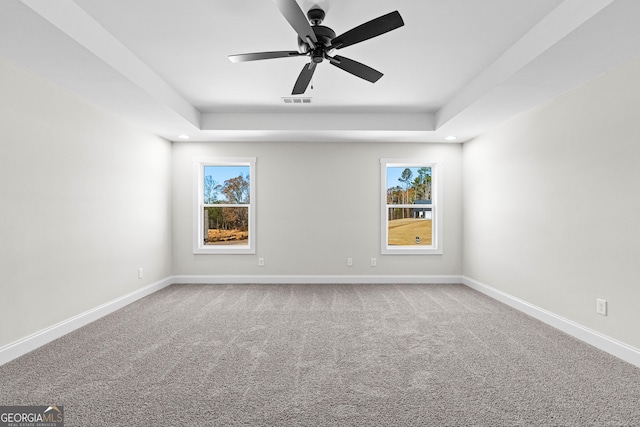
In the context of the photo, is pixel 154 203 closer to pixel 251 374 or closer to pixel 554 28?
pixel 251 374

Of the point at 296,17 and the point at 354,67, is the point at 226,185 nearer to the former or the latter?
the point at 354,67

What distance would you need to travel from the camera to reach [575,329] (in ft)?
10.1

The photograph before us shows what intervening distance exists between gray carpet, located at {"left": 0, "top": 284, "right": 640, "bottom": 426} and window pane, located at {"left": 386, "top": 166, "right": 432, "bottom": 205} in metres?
2.32

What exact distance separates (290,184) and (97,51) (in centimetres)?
Answer: 327

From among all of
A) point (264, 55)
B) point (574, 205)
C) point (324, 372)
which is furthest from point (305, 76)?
point (574, 205)

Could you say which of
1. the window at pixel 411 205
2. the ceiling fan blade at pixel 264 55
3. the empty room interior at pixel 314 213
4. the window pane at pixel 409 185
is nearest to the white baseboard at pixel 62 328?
the empty room interior at pixel 314 213

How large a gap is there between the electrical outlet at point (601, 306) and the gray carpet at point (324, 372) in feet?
1.09

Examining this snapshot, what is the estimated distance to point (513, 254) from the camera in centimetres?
413

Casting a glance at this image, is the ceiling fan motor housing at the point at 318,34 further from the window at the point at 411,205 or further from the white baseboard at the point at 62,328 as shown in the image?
the window at the point at 411,205

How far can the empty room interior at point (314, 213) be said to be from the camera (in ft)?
6.98

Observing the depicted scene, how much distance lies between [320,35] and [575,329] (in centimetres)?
347

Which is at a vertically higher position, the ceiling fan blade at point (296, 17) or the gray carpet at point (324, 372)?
the ceiling fan blade at point (296, 17)

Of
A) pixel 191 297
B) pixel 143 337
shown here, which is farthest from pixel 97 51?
pixel 191 297

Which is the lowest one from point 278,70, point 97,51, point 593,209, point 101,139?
Answer: point 593,209
